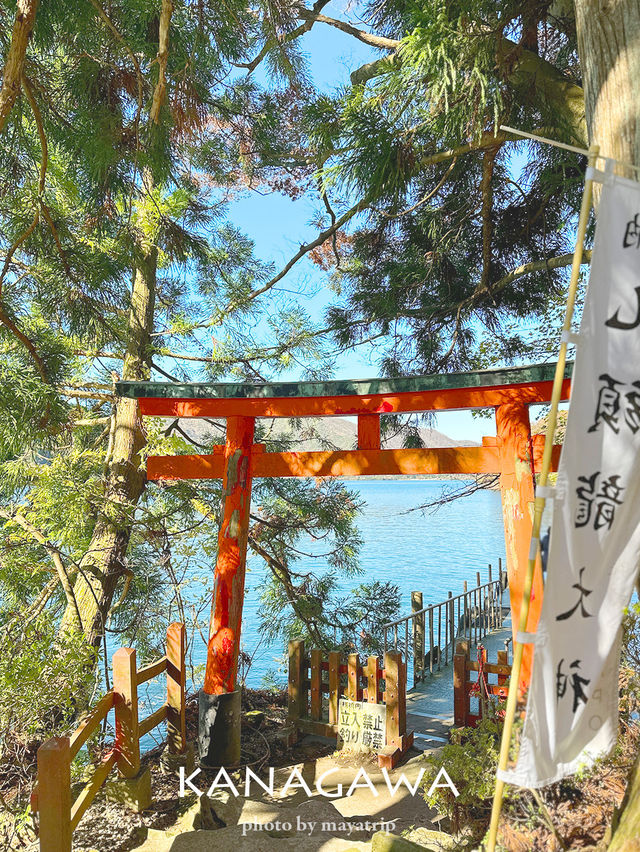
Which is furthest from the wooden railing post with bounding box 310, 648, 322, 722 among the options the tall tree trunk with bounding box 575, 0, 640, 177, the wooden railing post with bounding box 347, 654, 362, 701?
the tall tree trunk with bounding box 575, 0, 640, 177

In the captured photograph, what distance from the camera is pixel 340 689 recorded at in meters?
4.95

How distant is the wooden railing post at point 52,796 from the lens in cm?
240

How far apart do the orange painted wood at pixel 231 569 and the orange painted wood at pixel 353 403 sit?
0.14 m

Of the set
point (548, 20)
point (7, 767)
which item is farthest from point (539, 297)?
point (7, 767)

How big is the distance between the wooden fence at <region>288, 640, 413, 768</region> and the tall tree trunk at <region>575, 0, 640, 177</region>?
11.9 ft

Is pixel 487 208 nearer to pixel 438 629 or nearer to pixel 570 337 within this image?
pixel 570 337

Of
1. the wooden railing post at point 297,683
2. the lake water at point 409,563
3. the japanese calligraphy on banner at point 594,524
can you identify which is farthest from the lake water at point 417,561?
the japanese calligraphy on banner at point 594,524

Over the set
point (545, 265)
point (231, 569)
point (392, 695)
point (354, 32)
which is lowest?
point (392, 695)

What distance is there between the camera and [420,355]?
5.65 metres

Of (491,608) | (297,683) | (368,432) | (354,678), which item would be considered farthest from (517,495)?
(491,608)

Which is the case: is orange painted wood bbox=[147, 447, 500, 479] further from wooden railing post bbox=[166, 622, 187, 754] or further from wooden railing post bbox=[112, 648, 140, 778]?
wooden railing post bbox=[112, 648, 140, 778]

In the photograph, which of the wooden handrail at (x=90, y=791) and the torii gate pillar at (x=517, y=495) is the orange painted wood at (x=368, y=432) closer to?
the torii gate pillar at (x=517, y=495)

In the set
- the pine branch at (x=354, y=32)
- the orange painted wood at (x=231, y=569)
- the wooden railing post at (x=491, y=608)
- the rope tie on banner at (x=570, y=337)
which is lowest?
the wooden railing post at (x=491, y=608)

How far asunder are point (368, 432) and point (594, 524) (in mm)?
2680
